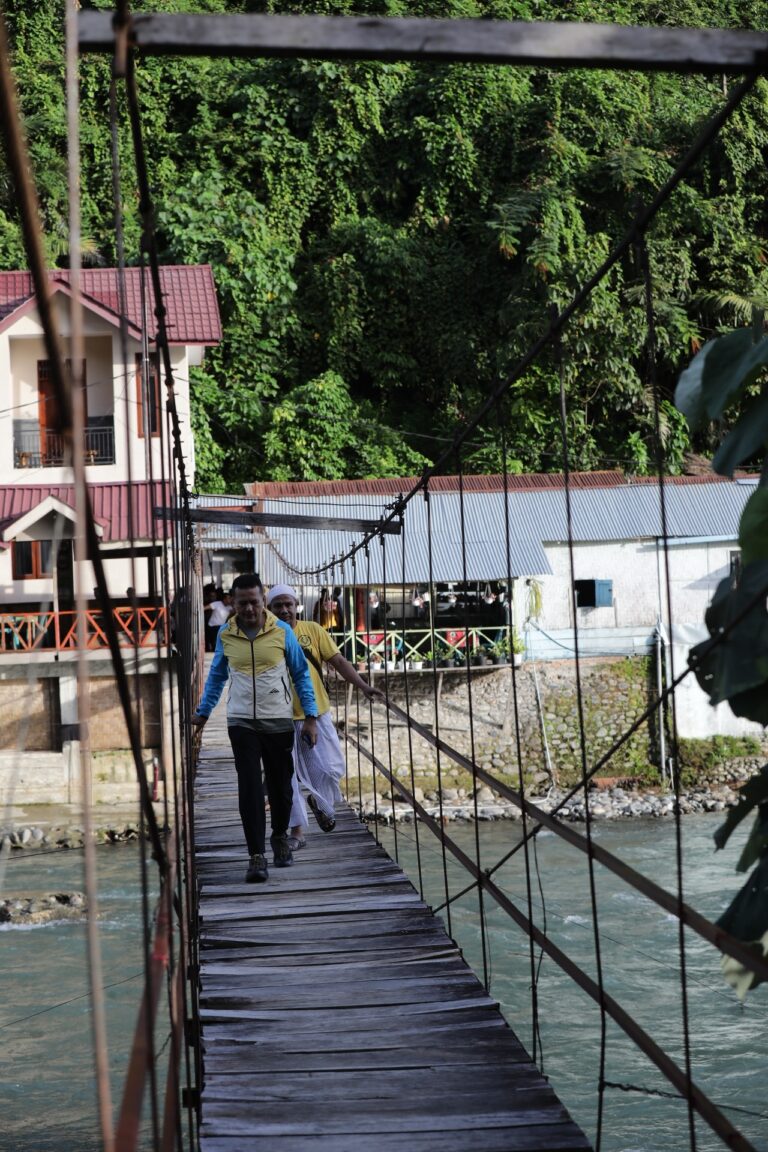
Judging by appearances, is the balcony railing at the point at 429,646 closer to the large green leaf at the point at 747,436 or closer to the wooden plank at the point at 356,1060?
the wooden plank at the point at 356,1060

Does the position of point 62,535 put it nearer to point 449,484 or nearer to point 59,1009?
point 449,484

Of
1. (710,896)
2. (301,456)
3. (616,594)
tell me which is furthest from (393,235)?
(710,896)

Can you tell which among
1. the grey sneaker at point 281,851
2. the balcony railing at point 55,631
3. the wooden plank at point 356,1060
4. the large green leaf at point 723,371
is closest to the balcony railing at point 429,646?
the balcony railing at point 55,631

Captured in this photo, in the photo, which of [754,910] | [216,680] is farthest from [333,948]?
[754,910]

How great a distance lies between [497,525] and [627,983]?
25.7 feet

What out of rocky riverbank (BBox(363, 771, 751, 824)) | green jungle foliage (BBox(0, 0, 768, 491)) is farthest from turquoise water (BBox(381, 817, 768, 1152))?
green jungle foliage (BBox(0, 0, 768, 491))

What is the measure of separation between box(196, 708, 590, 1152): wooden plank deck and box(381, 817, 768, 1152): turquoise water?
5.06 ft

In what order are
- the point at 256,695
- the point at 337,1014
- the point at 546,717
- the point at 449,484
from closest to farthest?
the point at 337,1014 → the point at 256,695 → the point at 546,717 → the point at 449,484

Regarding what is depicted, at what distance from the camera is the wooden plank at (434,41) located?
1.58 m

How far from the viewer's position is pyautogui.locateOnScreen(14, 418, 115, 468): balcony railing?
15359 mm

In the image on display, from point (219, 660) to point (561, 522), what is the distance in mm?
13118

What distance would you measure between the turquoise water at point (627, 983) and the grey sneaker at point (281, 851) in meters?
1.25

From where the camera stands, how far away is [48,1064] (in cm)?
879

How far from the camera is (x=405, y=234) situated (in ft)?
71.2
